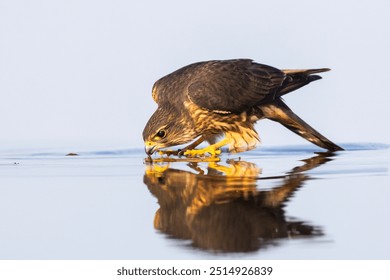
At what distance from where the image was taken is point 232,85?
1156 centimetres

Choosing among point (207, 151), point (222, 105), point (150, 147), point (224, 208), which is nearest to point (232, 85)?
point (222, 105)

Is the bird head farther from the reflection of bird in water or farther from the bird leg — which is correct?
the reflection of bird in water

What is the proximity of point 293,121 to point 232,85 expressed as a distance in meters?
1.02

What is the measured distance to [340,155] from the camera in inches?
428

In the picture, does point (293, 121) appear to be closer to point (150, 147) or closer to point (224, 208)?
point (150, 147)

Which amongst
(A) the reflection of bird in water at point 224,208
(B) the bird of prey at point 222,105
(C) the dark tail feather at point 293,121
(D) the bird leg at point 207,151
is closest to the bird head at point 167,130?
(B) the bird of prey at point 222,105

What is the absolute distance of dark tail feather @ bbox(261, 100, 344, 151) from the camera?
1184cm

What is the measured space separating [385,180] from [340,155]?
2.94m

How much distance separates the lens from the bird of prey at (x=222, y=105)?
447 inches

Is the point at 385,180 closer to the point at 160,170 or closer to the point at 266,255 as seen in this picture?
the point at 160,170

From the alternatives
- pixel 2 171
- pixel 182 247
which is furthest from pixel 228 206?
pixel 2 171

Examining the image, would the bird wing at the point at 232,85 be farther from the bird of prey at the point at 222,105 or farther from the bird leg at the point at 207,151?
the bird leg at the point at 207,151

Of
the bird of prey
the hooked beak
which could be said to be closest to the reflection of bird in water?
the hooked beak

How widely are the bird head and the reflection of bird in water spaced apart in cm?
225
